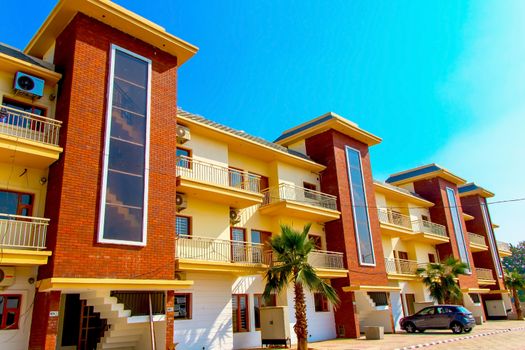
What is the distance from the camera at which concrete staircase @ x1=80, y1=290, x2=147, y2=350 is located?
12.6 meters

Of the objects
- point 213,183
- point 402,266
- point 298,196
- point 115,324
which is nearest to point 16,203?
point 115,324

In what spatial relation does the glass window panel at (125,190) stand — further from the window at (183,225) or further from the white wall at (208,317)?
the white wall at (208,317)

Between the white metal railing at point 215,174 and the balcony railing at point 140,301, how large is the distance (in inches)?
192

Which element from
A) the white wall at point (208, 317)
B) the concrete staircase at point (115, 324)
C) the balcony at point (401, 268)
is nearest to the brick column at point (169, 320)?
the concrete staircase at point (115, 324)

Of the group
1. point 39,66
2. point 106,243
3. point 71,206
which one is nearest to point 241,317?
point 106,243

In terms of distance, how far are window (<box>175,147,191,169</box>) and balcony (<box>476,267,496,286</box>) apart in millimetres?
27952

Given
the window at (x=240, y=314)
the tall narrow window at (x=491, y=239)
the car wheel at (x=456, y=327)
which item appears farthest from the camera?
the tall narrow window at (x=491, y=239)

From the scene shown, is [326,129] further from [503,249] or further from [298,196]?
[503,249]

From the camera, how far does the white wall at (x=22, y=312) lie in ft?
37.7

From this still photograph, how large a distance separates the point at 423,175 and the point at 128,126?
88.3 feet

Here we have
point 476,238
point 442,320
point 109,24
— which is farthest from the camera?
point 476,238

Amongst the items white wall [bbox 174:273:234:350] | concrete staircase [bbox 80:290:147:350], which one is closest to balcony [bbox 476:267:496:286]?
white wall [bbox 174:273:234:350]

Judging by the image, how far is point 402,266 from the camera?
28312mm

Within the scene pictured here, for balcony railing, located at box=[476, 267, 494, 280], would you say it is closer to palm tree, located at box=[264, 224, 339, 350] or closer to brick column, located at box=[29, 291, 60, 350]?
palm tree, located at box=[264, 224, 339, 350]
